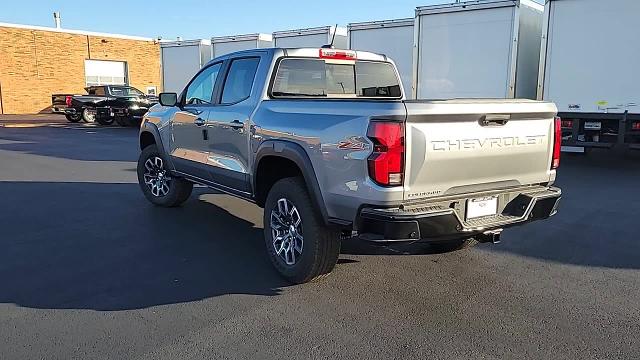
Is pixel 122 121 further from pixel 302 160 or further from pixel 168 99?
pixel 302 160

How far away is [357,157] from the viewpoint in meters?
3.60

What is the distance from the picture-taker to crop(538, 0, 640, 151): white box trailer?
34.1ft

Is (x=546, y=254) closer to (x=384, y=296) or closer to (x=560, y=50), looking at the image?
(x=384, y=296)

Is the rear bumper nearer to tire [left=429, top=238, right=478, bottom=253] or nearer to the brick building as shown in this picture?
tire [left=429, top=238, right=478, bottom=253]

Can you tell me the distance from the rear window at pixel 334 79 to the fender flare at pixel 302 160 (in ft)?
2.36

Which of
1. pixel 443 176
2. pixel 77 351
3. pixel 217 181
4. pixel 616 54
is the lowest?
pixel 77 351

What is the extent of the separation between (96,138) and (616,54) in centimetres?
1523

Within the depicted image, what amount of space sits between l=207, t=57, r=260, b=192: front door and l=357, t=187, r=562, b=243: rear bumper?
1.82 meters

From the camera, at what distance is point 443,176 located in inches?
145

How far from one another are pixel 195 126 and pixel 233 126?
3.16 ft

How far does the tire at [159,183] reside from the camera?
6984mm

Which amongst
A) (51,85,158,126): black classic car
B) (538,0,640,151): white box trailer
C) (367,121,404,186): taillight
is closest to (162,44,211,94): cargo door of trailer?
(51,85,158,126): black classic car

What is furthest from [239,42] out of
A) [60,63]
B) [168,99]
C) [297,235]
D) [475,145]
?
[60,63]

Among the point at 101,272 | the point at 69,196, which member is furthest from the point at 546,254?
the point at 69,196
